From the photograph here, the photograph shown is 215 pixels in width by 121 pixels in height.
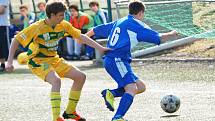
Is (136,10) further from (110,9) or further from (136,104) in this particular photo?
(110,9)

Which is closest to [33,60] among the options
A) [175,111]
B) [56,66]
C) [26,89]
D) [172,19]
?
[56,66]

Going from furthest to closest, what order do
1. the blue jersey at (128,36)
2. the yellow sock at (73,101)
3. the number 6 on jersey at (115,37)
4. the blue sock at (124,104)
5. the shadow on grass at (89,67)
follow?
the shadow on grass at (89,67) → the yellow sock at (73,101) → the number 6 on jersey at (115,37) → the blue jersey at (128,36) → the blue sock at (124,104)

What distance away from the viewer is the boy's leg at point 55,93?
868cm

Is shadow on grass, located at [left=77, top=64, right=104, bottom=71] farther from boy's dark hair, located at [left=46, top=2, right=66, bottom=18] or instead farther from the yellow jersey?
boy's dark hair, located at [left=46, top=2, right=66, bottom=18]

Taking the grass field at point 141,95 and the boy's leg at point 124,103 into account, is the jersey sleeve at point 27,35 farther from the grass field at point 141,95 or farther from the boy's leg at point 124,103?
the boy's leg at point 124,103

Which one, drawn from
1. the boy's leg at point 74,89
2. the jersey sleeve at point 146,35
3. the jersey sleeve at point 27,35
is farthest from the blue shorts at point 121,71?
the jersey sleeve at point 27,35

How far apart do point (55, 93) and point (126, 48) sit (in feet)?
3.43

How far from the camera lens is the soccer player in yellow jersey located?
8742mm

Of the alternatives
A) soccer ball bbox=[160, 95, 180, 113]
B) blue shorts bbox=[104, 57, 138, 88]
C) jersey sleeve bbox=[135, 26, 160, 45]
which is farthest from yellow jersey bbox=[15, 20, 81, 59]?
soccer ball bbox=[160, 95, 180, 113]

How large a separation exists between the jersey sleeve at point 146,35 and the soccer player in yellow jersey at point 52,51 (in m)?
0.47

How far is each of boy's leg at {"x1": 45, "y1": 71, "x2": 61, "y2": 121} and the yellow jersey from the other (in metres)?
0.34

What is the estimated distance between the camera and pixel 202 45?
16.9 m

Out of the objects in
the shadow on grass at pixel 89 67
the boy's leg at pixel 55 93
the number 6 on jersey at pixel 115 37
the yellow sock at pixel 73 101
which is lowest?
the shadow on grass at pixel 89 67

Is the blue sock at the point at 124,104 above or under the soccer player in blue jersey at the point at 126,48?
under
